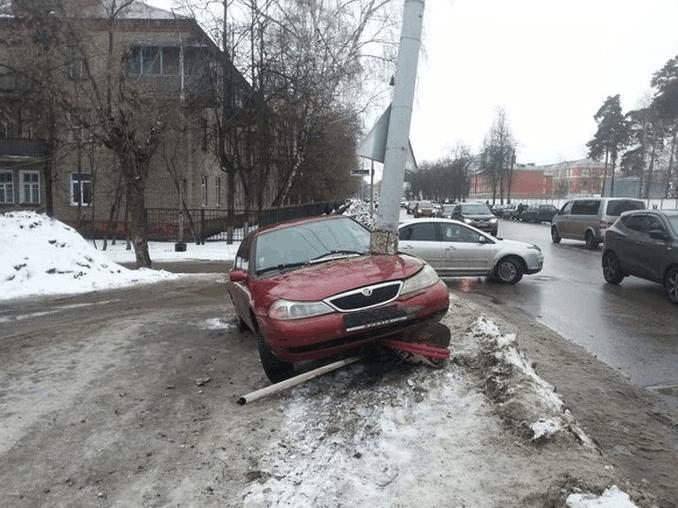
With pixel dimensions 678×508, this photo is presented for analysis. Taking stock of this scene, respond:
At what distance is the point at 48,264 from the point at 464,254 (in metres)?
9.37

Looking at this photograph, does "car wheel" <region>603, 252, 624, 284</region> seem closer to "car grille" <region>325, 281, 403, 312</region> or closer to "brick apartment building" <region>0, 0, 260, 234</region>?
"car grille" <region>325, 281, 403, 312</region>

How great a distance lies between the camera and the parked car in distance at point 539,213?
43188 mm

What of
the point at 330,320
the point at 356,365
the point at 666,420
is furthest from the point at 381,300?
the point at 666,420

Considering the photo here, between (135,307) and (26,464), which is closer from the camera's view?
(26,464)

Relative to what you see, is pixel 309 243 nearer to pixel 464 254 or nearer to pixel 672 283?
pixel 464 254

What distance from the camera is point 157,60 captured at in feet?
80.6

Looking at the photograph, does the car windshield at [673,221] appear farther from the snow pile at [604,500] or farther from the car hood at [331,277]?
the snow pile at [604,500]

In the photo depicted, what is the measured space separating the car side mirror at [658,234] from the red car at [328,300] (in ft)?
22.4

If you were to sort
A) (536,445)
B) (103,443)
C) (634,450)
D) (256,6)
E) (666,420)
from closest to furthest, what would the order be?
(536,445), (634,450), (103,443), (666,420), (256,6)

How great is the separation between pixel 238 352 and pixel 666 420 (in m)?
4.46

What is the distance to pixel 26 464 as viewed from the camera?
13.3 feet

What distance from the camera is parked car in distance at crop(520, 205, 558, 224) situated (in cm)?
4319

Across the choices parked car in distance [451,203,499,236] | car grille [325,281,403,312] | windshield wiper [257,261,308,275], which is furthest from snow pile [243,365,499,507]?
parked car in distance [451,203,499,236]

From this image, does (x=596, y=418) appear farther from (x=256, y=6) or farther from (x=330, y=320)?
(x=256, y=6)
